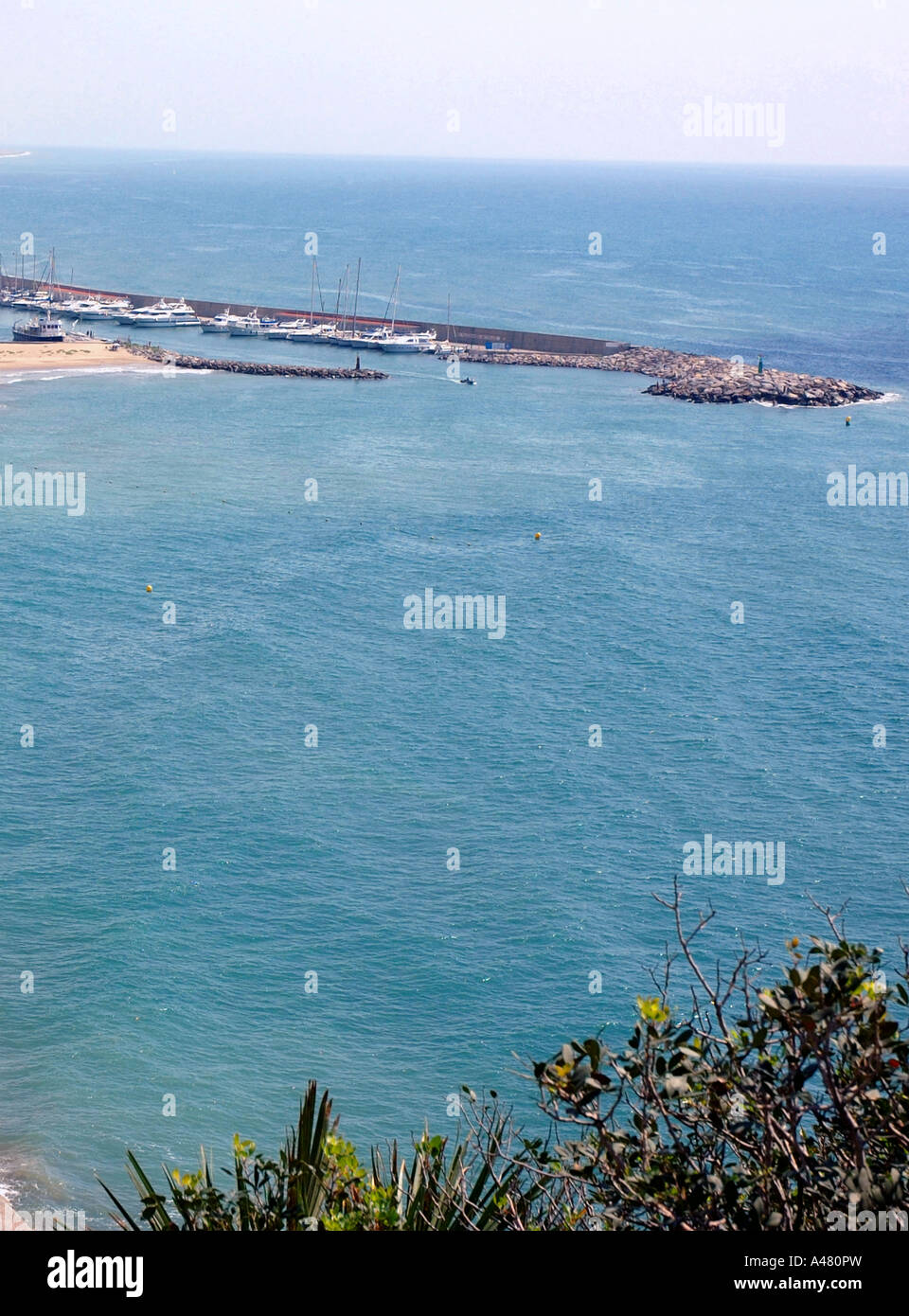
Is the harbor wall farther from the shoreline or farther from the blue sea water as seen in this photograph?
the blue sea water

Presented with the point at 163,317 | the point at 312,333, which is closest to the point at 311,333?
the point at 312,333

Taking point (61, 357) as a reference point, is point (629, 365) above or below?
below

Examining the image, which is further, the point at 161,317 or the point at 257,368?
the point at 161,317

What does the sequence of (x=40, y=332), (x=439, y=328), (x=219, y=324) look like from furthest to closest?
1. (x=219, y=324)
2. (x=439, y=328)
3. (x=40, y=332)

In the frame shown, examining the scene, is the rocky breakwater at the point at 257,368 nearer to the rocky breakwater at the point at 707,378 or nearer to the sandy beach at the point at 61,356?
the sandy beach at the point at 61,356

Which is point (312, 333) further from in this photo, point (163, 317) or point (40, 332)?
point (40, 332)

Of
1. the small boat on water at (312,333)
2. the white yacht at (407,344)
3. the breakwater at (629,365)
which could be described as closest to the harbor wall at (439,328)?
the breakwater at (629,365)
